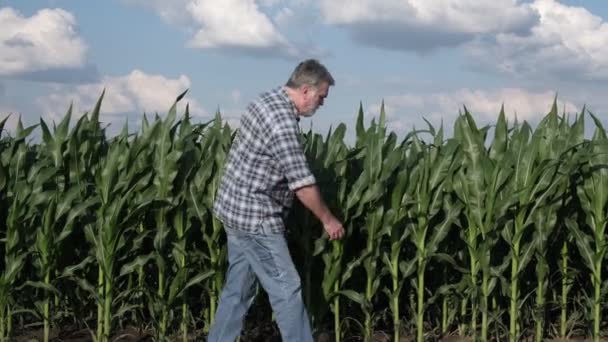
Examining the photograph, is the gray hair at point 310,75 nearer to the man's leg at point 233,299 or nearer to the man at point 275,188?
the man at point 275,188

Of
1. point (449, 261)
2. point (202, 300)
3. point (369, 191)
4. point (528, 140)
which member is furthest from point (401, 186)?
point (202, 300)

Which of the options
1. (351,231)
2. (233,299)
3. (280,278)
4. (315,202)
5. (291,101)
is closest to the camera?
(315,202)

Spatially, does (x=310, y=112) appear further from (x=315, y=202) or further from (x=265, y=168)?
(x=315, y=202)

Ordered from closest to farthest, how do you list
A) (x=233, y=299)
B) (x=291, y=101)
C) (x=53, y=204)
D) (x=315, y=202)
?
1. (x=315, y=202)
2. (x=291, y=101)
3. (x=233, y=299)
4. (x=53, y=204)

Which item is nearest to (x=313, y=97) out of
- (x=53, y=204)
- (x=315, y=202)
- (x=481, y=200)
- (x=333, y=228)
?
(x=315, y=202)

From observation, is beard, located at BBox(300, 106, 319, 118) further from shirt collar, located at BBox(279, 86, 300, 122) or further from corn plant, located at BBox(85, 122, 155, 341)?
corn plant, located at BBox(85, 122, 155, 341)

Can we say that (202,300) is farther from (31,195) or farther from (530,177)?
(530,177)

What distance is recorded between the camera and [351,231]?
19.8 feet

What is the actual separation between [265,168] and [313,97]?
50 centimetres

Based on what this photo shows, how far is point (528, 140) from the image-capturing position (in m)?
6.40

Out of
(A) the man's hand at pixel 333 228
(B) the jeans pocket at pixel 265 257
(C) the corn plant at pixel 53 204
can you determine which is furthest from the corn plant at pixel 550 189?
(C) the corn plant at pixel 53 204

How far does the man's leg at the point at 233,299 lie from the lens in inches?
211

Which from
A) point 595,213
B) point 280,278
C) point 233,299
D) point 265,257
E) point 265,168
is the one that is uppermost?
point 265,168

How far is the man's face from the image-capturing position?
4.93m
